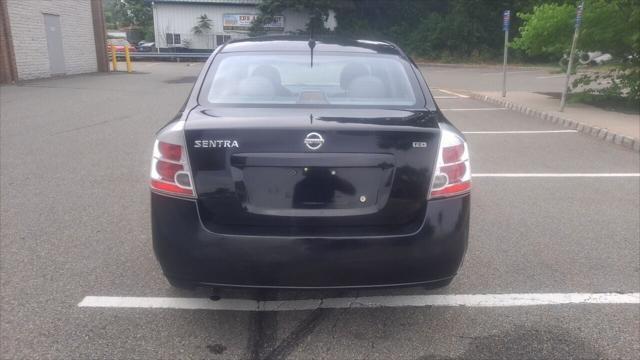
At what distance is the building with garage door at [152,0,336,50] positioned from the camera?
4472 cm

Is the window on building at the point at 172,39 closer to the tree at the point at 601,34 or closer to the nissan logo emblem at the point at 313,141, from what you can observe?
the tree at the point at 601,34

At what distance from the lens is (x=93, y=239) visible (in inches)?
181

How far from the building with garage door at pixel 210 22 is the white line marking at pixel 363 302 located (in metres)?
43.1

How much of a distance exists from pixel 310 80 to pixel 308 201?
4.73ft

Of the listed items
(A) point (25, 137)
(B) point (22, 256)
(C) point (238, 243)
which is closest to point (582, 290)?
(C) point (238, 243)

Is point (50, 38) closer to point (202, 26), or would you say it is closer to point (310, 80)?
point (310, 80)

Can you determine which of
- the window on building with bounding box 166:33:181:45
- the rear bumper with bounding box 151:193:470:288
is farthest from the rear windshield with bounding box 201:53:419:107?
the window on building with bounding box 166:33:181:45

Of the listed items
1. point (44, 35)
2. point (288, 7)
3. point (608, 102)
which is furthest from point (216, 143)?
point (288, 7)

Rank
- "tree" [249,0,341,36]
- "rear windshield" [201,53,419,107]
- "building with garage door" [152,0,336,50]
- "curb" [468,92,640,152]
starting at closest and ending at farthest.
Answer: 1. "rear windshield" [201,53,419,107]
2. "curb" [468,92,640,152]
3. "tree" [249,0,341,36]
4. "building with garage door" [152,0,336,50]

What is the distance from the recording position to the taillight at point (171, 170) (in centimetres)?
284

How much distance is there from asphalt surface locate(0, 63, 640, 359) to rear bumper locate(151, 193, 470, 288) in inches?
17.4

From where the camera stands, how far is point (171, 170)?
2877 millimetres

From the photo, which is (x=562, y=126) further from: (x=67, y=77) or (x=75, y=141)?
(x=67, y=77)

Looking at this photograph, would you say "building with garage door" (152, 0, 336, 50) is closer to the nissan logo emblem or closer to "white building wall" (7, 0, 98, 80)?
"white building wall" (7, 0, 98, 80)
